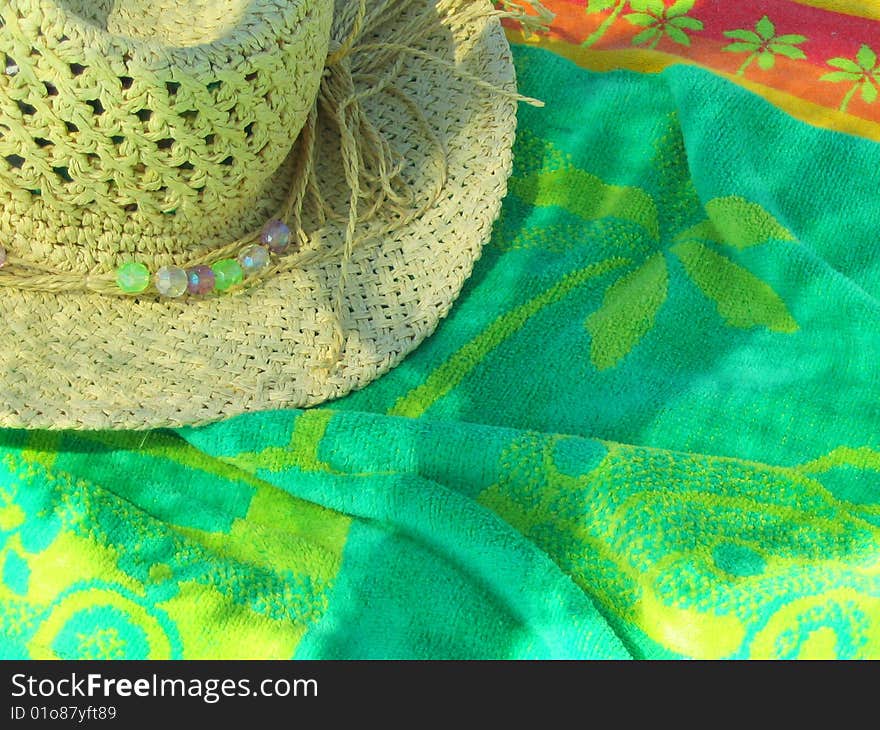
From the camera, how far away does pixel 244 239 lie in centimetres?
93

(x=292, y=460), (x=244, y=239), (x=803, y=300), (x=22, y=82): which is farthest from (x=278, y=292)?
(x=803, y=300)

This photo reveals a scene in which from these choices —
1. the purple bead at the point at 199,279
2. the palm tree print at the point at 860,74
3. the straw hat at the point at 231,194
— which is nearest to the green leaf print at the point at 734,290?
the straw hat at the point at 231,194

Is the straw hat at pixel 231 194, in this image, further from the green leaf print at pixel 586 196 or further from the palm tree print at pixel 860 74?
the palm tree print at pixel 860 74

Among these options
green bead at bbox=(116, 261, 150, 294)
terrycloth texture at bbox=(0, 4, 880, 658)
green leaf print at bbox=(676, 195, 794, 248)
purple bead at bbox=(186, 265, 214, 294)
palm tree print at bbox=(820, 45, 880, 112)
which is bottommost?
terrycloth texture at bbox=(0, 4, 880, 658)

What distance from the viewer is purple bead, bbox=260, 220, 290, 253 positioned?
0.94 metres

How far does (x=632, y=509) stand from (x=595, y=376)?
18 centimetres

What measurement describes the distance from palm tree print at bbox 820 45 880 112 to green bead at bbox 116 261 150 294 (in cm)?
84

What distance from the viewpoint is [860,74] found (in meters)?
1.28

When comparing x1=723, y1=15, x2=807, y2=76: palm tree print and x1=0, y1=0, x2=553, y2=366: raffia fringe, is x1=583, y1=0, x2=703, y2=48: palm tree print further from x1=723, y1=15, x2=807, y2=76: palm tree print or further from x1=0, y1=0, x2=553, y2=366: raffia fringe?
x1=0, y1=0, x2=553, y2=366: raffia fringe

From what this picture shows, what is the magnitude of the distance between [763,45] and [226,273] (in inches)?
30.6

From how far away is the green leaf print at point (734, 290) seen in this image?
39.9 inches

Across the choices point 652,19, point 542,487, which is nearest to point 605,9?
point 652,19

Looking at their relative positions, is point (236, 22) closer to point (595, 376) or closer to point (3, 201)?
point (3, 201)

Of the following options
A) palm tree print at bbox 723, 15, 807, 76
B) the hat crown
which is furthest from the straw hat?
palm tree print at bbox 723, 15, 807, 76
